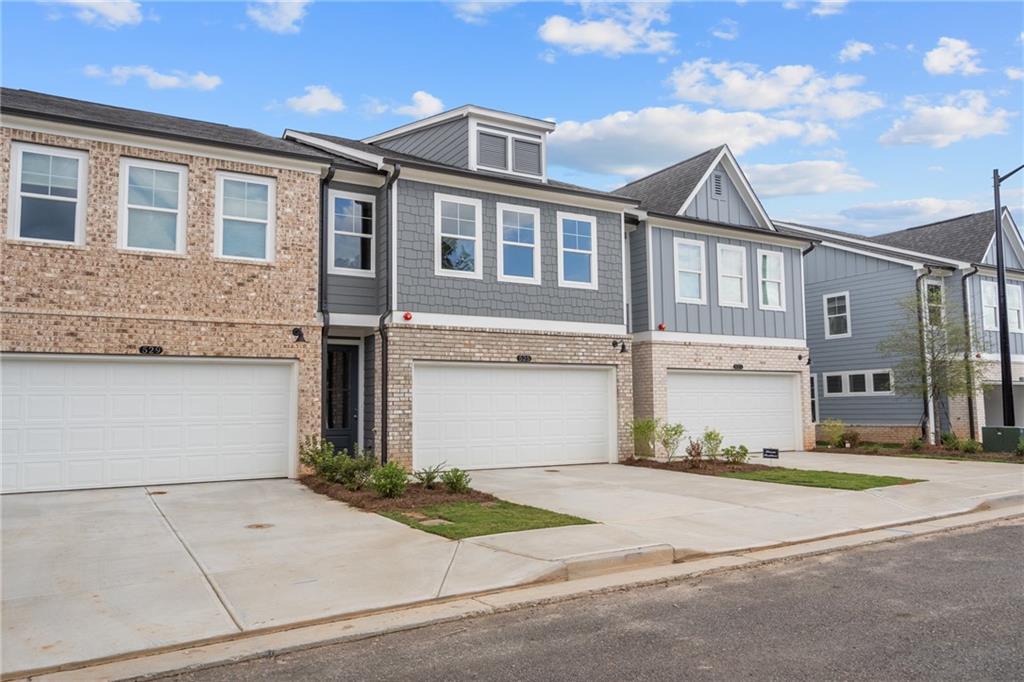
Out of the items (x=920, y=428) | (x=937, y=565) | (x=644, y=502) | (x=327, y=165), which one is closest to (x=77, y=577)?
(x=644, y=502)

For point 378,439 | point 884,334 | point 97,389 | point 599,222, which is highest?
point 599,222

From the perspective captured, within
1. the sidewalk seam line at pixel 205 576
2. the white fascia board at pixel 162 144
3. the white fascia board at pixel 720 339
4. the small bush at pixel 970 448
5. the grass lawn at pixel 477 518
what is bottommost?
the sidewalk seam line at pixel 205 576

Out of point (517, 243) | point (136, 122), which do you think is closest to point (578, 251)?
point (517, 243)

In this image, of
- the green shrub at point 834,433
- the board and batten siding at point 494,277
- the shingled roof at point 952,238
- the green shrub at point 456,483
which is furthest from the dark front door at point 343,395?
the shingled roof at point 952,238

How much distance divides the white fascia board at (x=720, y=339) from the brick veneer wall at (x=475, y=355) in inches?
51.5

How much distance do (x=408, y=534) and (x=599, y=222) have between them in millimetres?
10456

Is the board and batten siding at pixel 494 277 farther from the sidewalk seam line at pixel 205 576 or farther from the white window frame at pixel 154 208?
the sidewalk seam line at pixel 205 576

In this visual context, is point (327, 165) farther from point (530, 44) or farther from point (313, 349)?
point (530, 44)

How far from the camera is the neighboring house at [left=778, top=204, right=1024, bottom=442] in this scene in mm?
23562

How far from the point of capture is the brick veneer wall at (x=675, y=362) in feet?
59.7

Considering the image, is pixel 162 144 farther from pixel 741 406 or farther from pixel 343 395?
pixel 741 406

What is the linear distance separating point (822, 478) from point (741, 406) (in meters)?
5.67

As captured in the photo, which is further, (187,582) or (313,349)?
(313,349)

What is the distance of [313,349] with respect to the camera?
46.6 feet
